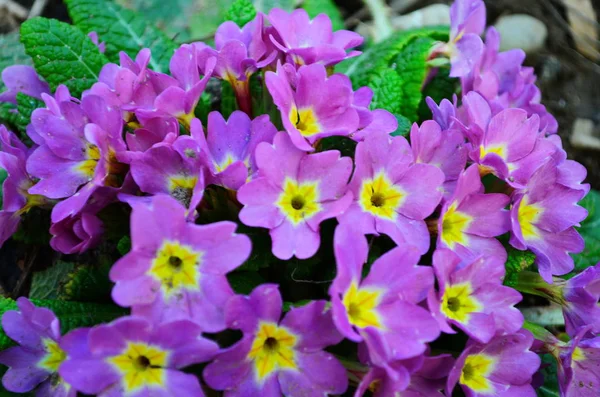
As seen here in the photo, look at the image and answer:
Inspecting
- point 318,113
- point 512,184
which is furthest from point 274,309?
point 512,184

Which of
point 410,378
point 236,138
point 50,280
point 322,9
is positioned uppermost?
point 236,138

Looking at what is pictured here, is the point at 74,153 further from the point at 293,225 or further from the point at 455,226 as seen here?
the point at 455,226

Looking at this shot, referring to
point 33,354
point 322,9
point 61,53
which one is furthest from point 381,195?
point 322,9

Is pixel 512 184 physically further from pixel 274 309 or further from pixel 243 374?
pixel 243 374

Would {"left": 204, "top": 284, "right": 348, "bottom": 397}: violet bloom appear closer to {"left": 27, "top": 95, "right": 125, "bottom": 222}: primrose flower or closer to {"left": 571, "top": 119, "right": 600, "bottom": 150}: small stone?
{"left": 27, "top": 95, "right": 125, "bottom": 222}: primrose flower

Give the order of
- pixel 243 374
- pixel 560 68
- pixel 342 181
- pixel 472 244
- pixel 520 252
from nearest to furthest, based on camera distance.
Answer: pixel 243 374 < pixel 342 181 < pixel 472 244 < pixel 520 252 < pixel 560 68
